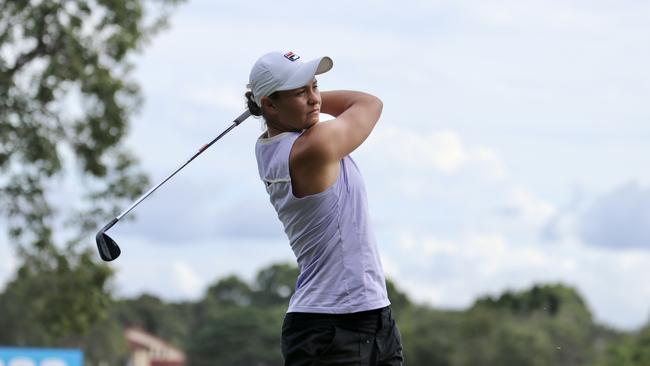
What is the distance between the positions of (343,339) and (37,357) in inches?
722

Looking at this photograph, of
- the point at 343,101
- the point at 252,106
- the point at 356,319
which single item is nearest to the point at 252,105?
the point at 252,106

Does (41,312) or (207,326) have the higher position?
(41,312)

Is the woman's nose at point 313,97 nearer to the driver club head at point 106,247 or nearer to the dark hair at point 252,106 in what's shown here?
the dark hair at point 252,106

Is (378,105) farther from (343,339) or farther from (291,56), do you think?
(343,339)

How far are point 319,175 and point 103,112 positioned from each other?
56.9 feet

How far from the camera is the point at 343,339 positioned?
5.53 m

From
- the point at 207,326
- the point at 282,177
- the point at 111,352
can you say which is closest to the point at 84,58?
the point at 282,177

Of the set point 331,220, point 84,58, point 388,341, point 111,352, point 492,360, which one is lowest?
point 492,360

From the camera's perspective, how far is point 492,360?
252 ft

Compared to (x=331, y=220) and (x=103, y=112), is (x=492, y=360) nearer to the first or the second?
(x=103, y=112)

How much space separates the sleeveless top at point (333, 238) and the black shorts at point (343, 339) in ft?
0.17

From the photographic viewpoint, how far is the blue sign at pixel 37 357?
893 inches

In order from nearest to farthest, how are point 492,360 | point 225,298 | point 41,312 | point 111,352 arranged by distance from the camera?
point 41,312
point 111,352
point 492,360
point 225,298

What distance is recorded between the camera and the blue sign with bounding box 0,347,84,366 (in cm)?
2269
